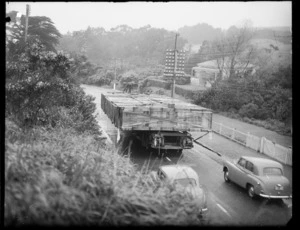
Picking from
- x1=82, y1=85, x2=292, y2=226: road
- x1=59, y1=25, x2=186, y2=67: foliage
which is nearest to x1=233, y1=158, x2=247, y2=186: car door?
x1=82, y1=85, x2=292, y2=226: road

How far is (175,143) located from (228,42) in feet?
75.1

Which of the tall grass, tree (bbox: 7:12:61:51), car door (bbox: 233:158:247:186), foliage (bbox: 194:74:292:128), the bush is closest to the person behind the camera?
the tall grass

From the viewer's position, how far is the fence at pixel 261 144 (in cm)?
1289

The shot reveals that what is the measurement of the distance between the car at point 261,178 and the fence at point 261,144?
2.98 metres

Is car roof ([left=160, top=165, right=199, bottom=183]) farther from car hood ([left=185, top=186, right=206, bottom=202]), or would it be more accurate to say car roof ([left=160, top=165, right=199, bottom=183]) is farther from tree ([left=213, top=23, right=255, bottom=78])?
tree ([left=213, top=23, right=255, bottom=78])

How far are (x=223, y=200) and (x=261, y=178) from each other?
139cm

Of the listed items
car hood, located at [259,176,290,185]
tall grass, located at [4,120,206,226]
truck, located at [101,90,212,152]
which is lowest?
car hood, located at [259,176,290,185]

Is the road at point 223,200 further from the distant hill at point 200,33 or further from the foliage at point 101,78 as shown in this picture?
the distant hill at point 200,33

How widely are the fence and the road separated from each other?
269 cm

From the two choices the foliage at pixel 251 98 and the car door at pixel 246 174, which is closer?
the car door at pixel 246 174

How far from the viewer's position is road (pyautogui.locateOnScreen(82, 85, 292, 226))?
7352 millimetres

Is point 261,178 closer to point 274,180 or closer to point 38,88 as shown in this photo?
point 274,180

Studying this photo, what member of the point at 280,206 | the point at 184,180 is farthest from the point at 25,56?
the point at 280,206

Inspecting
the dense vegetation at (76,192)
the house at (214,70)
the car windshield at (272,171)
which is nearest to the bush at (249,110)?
the house at (214,70)
